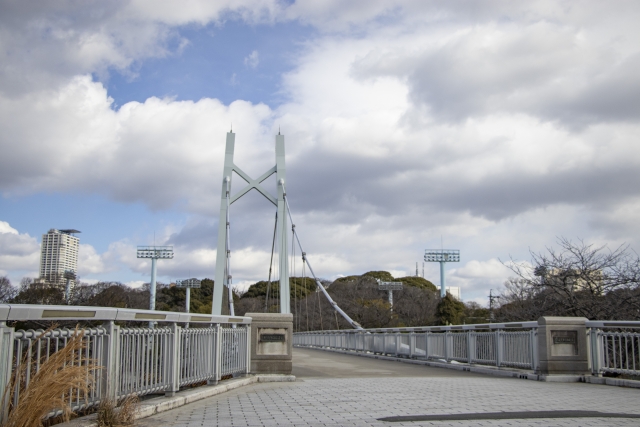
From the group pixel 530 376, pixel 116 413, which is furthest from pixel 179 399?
pixel 530 376

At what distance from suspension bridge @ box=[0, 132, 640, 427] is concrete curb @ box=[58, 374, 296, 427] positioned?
0.02 meters

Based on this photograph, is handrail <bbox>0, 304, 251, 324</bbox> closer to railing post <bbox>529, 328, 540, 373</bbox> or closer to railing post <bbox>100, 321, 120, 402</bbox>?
railing post <bbox>100, 321, 120, 402</bbox>

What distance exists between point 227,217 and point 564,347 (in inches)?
1151

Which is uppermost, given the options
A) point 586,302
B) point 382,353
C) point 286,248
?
point 286,248

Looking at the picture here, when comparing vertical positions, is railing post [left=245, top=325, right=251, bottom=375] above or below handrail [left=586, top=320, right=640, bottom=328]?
below

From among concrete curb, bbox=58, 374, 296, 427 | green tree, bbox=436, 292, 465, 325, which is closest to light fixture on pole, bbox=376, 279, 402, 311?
green tree, bbox=436, 292, 465, 325

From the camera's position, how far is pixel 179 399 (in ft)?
28.0

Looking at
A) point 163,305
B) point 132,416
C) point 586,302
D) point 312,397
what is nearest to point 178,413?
point 132,416

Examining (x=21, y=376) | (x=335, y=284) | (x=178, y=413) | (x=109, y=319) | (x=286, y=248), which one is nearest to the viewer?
(x=21, y=376)

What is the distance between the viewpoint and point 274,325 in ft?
43.9

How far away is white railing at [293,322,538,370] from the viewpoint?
530 inches

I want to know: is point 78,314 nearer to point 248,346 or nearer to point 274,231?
point 248,346

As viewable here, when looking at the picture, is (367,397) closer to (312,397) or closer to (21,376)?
(312,397)

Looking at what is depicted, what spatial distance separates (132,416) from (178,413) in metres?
1.34
